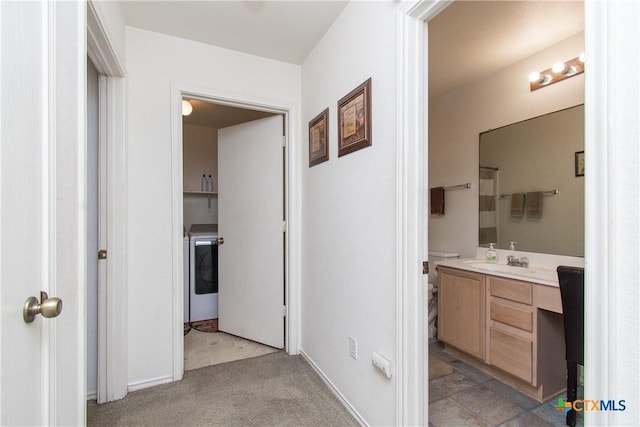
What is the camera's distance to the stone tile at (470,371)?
2.09 m

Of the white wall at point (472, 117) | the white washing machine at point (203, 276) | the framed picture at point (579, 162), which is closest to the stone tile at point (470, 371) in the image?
the white wall at point (472, 117)

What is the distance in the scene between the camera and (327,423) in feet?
5.30

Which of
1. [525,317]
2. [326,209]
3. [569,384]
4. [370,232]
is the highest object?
[326,209]

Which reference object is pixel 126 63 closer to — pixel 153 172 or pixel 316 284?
pixel 153 172

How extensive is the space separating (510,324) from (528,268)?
557 millimetres

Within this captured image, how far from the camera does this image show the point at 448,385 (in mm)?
2016

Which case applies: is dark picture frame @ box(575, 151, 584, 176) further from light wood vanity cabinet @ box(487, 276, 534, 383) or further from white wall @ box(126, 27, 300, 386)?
white wall @ box(126, 27, 300, 386)

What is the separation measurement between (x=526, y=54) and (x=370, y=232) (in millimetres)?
2055

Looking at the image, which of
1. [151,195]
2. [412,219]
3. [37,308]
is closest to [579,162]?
[412,219]

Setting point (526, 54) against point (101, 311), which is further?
point (526, 54)

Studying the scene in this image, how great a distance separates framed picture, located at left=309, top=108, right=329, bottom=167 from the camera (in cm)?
202

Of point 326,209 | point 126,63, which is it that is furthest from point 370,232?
point 126,63

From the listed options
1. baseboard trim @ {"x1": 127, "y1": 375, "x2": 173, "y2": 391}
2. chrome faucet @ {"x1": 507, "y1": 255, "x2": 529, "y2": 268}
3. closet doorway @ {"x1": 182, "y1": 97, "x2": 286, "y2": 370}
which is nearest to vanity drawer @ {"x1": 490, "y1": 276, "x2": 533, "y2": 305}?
chrome faucet @ {"x1": 507, "y1": 255, "x2": 529, "y2": 268}

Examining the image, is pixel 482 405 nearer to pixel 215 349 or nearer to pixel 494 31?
pixel 215 349
